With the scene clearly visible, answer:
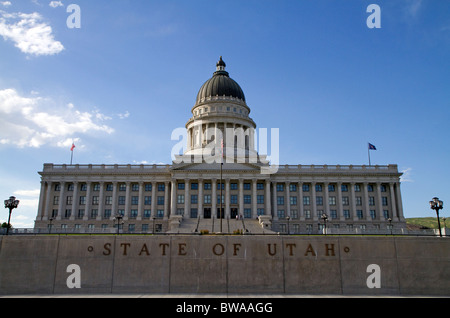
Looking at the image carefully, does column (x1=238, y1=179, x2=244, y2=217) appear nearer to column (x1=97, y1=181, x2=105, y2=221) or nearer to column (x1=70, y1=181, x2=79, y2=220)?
column (x1=97, y1=181, x2=105, y2=221)

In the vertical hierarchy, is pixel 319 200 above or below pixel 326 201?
above

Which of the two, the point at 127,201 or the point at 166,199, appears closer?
the point at 127,201

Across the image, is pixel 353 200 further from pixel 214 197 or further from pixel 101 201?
pixel 101 201

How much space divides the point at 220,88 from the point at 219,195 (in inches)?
1486

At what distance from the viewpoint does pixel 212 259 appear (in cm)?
Result: 1783

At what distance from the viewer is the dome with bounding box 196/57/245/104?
101 metres

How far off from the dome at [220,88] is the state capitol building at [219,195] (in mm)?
27962

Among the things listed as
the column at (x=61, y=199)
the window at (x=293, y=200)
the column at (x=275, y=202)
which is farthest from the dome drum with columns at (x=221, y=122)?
the column at (x=61, y=199)

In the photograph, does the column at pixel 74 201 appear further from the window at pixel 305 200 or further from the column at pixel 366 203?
the column at pixel 366 203

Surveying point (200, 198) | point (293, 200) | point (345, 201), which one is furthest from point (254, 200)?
point (345, 201)

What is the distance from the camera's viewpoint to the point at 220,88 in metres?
101

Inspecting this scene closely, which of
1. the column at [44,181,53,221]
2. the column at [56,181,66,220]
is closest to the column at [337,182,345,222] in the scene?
the column at [56,181,66,220]
